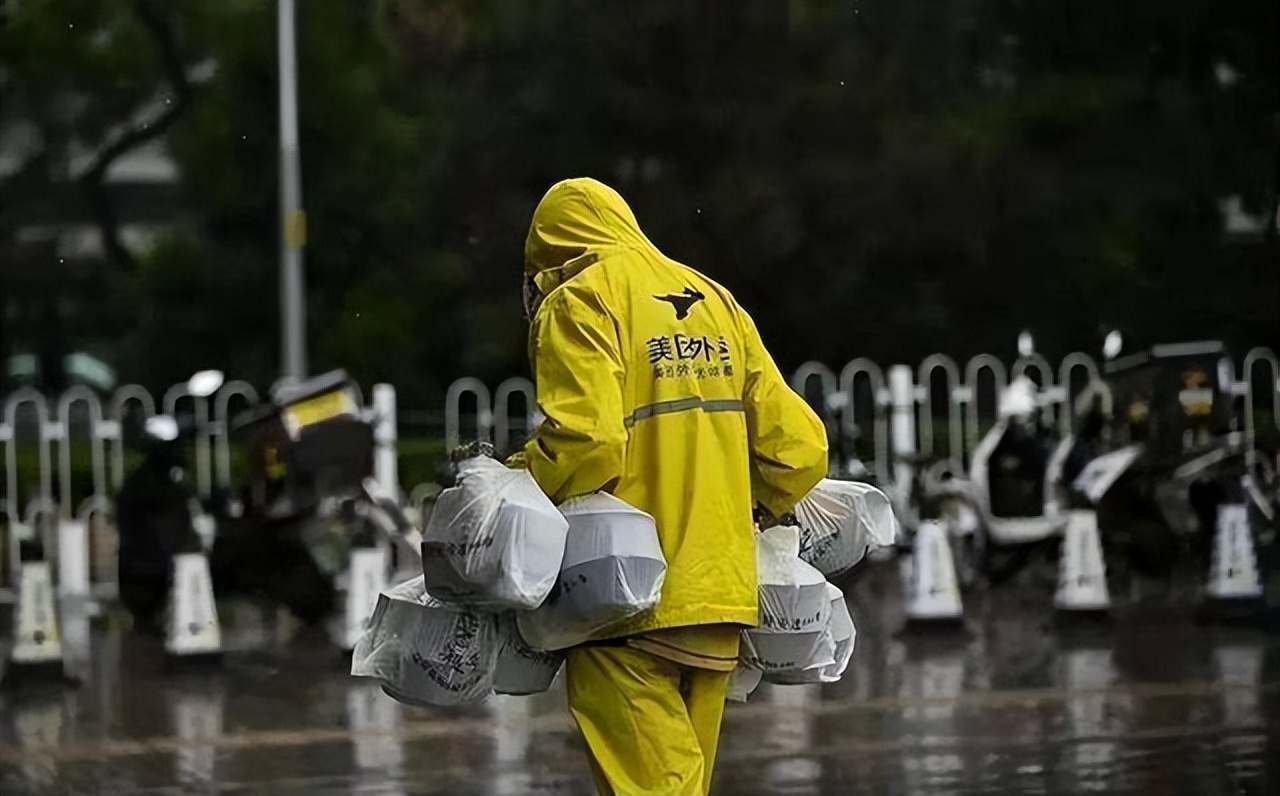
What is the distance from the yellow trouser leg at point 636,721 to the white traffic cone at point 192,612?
20.9ft

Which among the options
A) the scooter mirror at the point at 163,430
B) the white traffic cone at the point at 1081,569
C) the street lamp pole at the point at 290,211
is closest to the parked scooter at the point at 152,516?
the scooter mirror at the point at 163,430

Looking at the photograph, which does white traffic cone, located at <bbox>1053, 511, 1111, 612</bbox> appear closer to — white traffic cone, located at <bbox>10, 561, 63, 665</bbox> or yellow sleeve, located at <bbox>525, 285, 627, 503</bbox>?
white traffic cone, located at <bbox>10, 561, 63, 665</bbox>

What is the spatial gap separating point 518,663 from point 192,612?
640 cm

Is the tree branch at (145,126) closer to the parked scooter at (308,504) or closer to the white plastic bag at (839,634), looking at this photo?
the parked scooter at (308,504)

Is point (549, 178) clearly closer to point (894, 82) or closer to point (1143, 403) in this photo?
point (894, 82)

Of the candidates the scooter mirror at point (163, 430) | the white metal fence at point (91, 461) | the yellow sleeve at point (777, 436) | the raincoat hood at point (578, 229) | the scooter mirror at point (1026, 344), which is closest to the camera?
the raincoat hood at point (578, 229)

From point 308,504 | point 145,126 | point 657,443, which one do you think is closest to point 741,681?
point 657,443

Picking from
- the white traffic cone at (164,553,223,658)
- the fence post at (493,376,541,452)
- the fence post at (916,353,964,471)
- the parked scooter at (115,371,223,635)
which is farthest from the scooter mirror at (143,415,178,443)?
the fence post at (916,353,964,471)

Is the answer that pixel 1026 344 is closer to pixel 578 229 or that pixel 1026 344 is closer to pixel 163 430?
pixel 163 430

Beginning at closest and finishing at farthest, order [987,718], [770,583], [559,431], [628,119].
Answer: [559,431], [770,583], [987,718], [628,119]

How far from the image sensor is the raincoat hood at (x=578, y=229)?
193 inches

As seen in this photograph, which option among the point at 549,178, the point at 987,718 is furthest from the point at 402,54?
the point at 987,718

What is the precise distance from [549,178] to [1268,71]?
5.84 meters

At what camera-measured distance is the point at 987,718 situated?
9.13 meters
